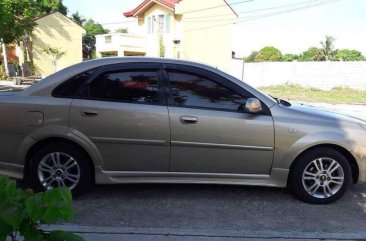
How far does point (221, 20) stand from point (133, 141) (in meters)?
36.3

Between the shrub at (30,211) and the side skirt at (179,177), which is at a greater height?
the shrub at (30,211)

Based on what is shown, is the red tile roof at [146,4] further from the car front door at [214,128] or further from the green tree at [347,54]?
the green tree at [347,54]

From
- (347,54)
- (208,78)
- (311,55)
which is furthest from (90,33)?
(208,78)

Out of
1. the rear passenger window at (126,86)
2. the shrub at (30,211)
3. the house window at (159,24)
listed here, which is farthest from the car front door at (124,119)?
the house window at (159,24)

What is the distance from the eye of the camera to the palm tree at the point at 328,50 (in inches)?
2459

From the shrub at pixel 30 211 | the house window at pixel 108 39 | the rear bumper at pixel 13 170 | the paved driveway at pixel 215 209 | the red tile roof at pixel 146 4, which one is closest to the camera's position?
the shrub at pixel 30 211

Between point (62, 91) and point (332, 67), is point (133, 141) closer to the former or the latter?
point (62, 91)

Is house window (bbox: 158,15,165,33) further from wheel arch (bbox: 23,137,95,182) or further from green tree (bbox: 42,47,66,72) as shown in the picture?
wheel arch (bbox: 23,137,95,182)

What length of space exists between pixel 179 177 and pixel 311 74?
2913 centimetres

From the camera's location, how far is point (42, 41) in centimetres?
4491

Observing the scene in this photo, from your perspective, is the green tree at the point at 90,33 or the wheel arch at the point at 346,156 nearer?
the wheel arch at the point at 346,156

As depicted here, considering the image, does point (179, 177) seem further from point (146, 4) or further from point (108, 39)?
point (108, 39)

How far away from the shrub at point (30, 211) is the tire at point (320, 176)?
3.42m

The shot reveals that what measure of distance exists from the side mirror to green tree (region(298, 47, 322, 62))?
62866mm
